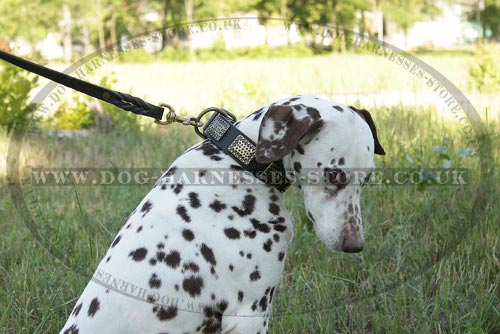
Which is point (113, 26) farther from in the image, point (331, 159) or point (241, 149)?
point (331, 159)

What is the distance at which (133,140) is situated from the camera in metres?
6.74

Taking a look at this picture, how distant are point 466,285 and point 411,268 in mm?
367

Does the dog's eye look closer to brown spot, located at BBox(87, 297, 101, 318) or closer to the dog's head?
the dog's head

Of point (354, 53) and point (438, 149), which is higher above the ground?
point (354, 53)

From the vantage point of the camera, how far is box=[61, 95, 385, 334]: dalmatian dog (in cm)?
219

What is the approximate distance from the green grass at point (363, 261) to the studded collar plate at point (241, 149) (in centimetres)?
111

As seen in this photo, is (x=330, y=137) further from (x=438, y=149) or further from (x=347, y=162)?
(x=438, y=149)

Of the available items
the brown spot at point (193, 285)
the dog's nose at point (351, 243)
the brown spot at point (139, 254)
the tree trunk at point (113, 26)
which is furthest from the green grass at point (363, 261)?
the tree trunk at point (113, 26)

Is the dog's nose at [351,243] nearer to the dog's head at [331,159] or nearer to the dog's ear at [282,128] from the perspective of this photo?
the dog's head at [331,159]

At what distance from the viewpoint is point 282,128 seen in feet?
7.50

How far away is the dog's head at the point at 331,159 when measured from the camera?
7.58 ft

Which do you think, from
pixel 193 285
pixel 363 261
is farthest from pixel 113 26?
pixel 193 285

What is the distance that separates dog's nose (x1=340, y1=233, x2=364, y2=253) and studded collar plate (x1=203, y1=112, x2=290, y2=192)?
328 mm

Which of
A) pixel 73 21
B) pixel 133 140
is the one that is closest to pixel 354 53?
pixel 133 140
